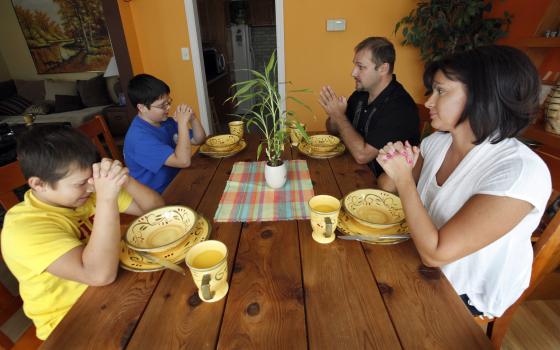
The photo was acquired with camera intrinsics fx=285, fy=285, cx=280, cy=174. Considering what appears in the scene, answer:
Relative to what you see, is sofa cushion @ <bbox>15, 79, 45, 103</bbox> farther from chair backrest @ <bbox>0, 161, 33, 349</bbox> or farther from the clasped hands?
the clasped hands

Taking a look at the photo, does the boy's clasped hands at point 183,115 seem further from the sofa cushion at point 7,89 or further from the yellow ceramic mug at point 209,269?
the sofa cushion at point 7,89

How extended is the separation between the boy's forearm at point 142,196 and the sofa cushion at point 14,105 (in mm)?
5111

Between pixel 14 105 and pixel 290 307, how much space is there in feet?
19.4

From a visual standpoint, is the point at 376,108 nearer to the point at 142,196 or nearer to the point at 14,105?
the point at 142,196

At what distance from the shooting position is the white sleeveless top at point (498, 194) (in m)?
0.75

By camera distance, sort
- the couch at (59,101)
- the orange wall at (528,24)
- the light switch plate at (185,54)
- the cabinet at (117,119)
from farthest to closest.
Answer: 1. the couch at (59,101)
2. the cabinet at (117,119)
3. the light switch plate at (185,54)
4. the orange wall at (528,24)

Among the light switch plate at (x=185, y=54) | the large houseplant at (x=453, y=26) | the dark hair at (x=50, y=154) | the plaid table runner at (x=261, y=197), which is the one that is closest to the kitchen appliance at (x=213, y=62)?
the light switch plate at (x=185, y=54)

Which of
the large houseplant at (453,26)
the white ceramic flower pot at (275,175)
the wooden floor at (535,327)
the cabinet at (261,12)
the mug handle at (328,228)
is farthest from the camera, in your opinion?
the cabinet at (261,12)

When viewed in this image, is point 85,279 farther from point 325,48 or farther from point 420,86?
point 420,86

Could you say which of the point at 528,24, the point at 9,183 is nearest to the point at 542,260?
the point at 9,183

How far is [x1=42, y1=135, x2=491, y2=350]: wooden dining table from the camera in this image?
596mm

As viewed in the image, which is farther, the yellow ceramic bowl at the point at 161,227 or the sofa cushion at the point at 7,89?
the sofa cushion at the point at 7,89

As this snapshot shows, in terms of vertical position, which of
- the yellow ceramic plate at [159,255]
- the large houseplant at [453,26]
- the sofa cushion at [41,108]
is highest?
the large houseplant at [453,26]

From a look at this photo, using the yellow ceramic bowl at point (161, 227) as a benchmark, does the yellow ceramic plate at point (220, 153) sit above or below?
below
